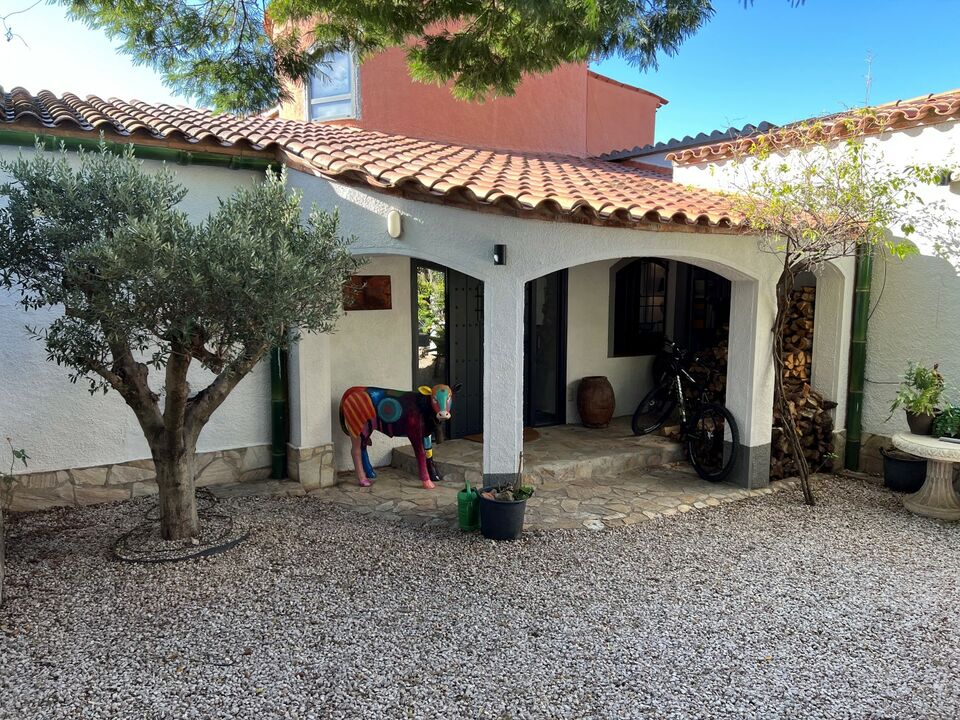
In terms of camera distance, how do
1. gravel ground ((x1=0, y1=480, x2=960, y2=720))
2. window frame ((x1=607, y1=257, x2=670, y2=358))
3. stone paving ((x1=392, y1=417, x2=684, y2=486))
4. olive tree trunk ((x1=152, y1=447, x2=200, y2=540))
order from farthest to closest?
window frame ((x1=607, y1=257, x2=670, y2=358)) → stone paving ((x1=392, y1=417, x2=684, y2=486)) → olive tree trunk ((x1=152, y1=447, x2=200, y2=540)) → gravel ground ((x1=0, y1=480, x2=960, y2=720))

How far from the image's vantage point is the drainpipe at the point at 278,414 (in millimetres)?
7309

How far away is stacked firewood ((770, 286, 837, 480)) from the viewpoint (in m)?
8.08

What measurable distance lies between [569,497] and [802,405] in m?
3.30

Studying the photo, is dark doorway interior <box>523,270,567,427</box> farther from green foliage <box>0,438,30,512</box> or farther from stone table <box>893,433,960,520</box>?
green foliage <box>0,438,30,512</box>

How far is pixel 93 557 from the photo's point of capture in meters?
5.41

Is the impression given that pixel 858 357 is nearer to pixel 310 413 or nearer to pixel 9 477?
pixel 310 413

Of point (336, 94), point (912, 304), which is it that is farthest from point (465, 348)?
point (912, 304)

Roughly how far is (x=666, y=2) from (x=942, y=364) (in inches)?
210

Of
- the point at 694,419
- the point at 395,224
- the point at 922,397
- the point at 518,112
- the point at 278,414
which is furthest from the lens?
the point at 518,112

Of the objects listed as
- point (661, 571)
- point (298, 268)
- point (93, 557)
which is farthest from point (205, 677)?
point (661, 571)

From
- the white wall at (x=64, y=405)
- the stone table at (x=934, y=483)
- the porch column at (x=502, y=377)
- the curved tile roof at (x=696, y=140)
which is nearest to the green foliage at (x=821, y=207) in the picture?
the stone table at (x=934, y=483)

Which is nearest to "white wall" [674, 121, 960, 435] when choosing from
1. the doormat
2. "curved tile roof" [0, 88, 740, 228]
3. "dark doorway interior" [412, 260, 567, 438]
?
"curved tile roof" [0, 88, 740, 228]

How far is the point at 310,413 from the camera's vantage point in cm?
732

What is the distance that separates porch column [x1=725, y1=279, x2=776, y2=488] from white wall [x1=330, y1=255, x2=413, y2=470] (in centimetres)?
388
